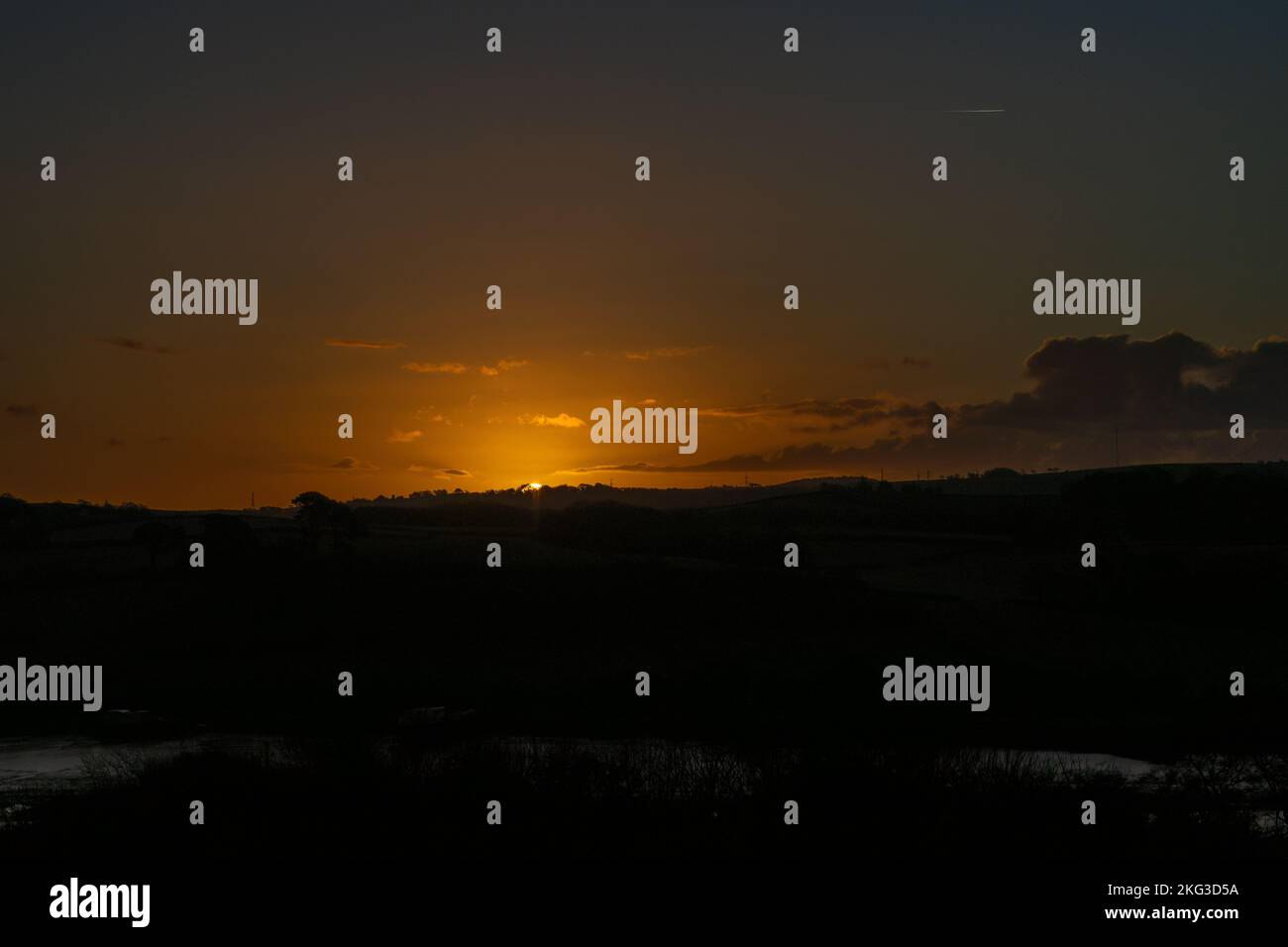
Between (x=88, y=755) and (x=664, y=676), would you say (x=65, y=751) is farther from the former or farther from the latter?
(x=664, y=676)

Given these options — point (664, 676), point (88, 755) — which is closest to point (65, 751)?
point (88, 755)

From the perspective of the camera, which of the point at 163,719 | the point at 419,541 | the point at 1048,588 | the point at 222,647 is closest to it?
the point at 163,719

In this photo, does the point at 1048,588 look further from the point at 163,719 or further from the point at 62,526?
the point at 62,526

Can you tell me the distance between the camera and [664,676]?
65625 mm

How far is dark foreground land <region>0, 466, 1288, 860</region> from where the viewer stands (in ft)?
91.4

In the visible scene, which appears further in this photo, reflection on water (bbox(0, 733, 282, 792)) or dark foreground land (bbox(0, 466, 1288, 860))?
reflection on water (bbox(0, 733, 282, 792))

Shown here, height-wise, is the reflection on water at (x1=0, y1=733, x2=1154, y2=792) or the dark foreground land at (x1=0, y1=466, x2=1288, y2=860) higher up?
the dark foreground land at (x1=0, y1=466, x2=1288, y2=860)

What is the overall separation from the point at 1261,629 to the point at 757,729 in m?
54.8

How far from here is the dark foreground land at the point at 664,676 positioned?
27.8 m

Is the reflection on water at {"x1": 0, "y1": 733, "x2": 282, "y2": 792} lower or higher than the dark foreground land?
lower

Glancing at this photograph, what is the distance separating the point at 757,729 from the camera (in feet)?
119

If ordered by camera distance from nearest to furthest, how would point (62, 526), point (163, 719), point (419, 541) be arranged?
point (163, 719)
point (419, 541)
point (62, 526)
